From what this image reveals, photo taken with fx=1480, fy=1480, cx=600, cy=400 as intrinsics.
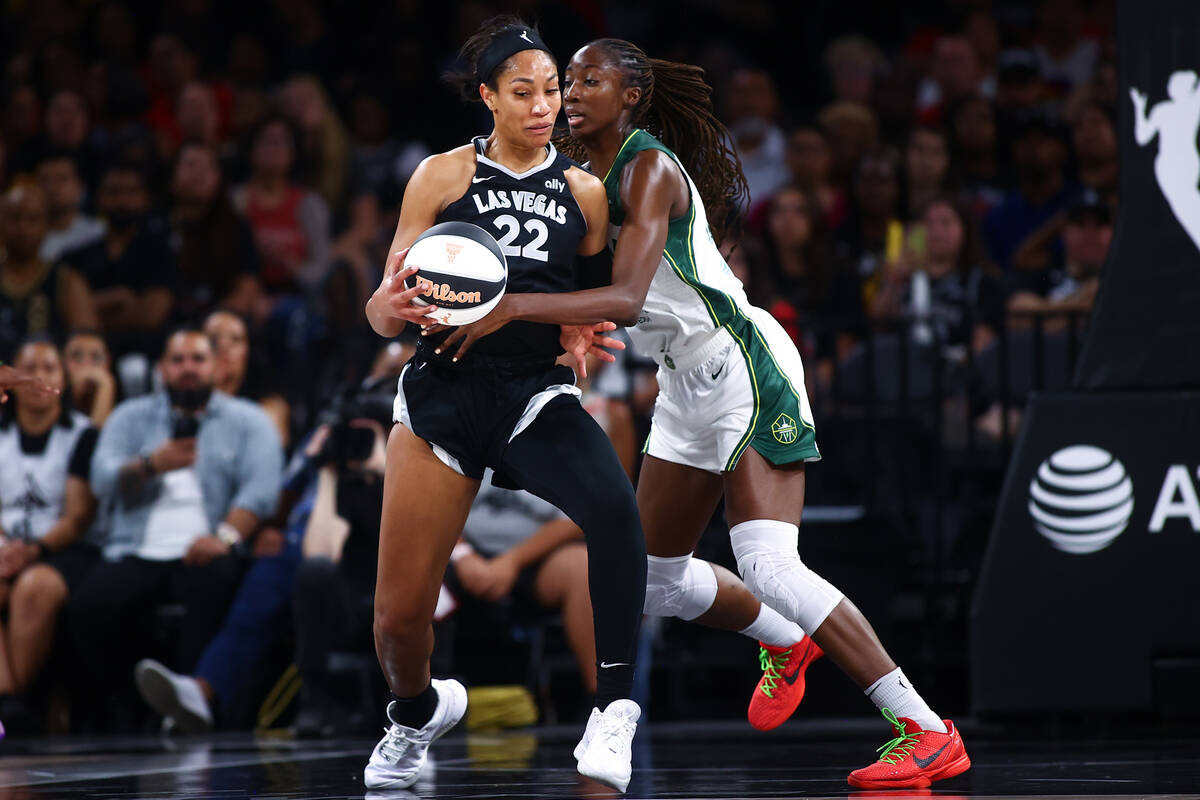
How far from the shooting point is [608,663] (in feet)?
12.8

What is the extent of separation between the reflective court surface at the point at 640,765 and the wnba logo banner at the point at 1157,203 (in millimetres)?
1448

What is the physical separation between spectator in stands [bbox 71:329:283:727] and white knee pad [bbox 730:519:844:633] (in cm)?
355

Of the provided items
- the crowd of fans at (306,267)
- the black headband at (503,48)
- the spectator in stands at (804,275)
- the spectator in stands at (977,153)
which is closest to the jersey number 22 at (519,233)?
the black headband at (503,48)

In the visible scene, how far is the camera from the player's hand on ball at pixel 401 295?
12.0 feet

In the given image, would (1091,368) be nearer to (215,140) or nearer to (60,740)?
(60,740)

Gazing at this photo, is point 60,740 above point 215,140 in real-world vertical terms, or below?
below

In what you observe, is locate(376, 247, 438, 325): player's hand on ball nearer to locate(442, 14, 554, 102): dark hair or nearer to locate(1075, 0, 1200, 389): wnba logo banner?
locate(442, 14, 554, 102): dark hair

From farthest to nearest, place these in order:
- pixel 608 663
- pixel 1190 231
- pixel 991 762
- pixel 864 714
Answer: pixel 864 714
pixel 1190 231
pixel 991 762
pixel 608 663

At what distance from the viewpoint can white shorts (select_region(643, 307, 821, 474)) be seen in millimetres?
4273

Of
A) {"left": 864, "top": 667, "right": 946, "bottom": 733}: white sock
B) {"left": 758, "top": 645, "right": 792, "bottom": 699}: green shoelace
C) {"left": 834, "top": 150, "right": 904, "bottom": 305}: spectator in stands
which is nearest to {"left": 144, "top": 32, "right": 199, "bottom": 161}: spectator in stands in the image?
{"left": 834, "top": 150, "right": 904, "bottom": 305}: spectator in stands

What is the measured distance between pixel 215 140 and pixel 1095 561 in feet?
21.3

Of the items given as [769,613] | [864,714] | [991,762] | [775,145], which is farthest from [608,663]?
[775,145]

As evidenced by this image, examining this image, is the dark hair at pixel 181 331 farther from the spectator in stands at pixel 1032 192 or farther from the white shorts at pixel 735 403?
the spectator in stands at pixel 1032 192

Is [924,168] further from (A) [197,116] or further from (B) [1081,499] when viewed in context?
(A) [197,116]
